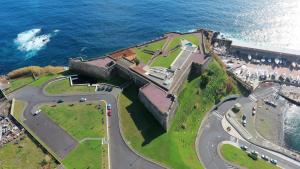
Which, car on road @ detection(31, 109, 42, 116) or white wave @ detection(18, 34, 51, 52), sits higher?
white wave @ detection(18, 34, 51, 52)

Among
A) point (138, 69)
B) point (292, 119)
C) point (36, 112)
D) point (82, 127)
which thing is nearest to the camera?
point (82, 127)

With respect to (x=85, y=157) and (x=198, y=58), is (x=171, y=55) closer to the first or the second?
(x=198, y=58)

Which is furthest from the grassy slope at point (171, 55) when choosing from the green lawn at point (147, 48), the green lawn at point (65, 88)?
the green lawn at point (65, 88)

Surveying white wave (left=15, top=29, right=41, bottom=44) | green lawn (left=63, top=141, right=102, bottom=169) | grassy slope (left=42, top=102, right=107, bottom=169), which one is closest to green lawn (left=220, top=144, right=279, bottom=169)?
A: grassy slope (left=42, top=102, right=107, bottom=169)

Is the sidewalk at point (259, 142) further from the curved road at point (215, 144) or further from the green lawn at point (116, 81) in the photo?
the green lawn at point (116, 81)

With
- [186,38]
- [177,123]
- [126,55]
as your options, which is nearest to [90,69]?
[126,55]

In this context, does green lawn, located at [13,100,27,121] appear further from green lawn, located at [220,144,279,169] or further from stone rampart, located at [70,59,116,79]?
green lawn, located at [220,144,279,169]

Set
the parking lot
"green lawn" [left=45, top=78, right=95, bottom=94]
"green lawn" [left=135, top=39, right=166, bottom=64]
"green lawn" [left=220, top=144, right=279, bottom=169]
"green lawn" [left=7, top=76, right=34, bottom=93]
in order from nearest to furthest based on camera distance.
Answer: "green lawn" [left=220, top=144, right=279, bottom=169], "green lawn" [left=45, top=78, right=95, bottom=94], "green lawn" [left=7, top=76, right=34, bottom=93], "green lawn" [left=135, top=39, right=166, bottom=64], the parking lot
